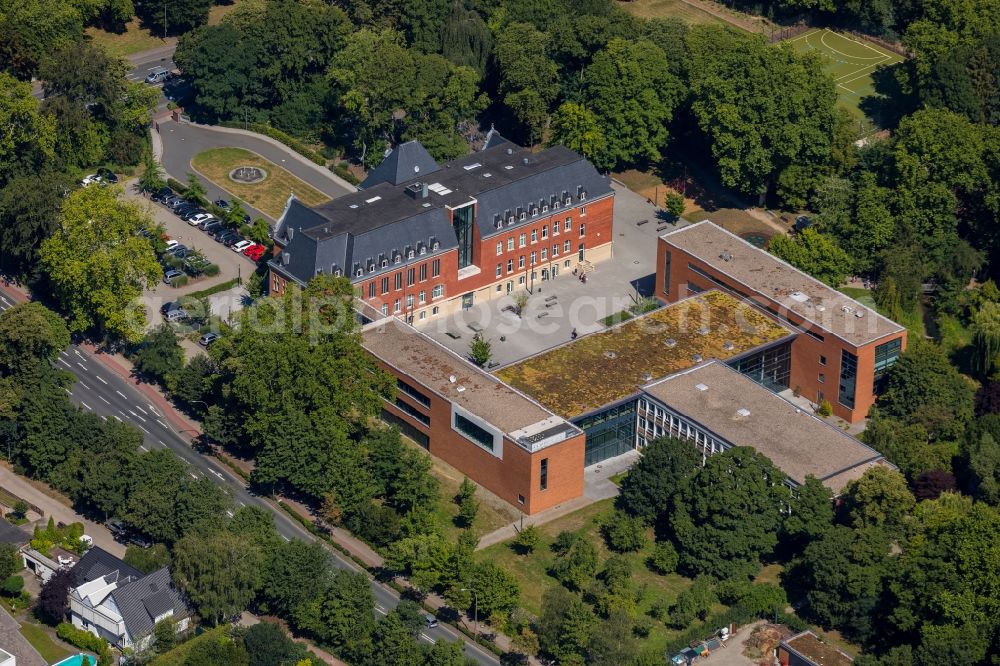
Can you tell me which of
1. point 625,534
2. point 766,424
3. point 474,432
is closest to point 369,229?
point 474,432

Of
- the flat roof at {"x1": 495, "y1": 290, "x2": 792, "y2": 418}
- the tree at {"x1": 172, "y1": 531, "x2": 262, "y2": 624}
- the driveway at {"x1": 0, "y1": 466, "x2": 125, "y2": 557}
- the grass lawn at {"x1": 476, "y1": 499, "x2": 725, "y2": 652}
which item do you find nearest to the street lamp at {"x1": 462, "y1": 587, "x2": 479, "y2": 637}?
the grass lawn at {"x1": 476, "y1": 499, "x2": 725, "y2": 652}

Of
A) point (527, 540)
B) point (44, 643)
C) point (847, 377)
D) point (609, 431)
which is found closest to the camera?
point (44, 643)

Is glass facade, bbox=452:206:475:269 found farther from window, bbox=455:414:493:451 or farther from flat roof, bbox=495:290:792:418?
window, bbox=455:414:493:451

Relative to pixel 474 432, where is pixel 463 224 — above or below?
above

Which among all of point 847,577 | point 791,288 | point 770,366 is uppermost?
point 791,288

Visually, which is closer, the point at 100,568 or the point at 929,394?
the point at 100,568

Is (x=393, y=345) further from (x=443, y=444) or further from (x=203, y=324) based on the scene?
(x=203, y=324)

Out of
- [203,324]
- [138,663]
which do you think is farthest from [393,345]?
[138,663]

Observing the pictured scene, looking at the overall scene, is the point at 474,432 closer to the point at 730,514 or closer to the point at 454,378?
the point at 454,378
